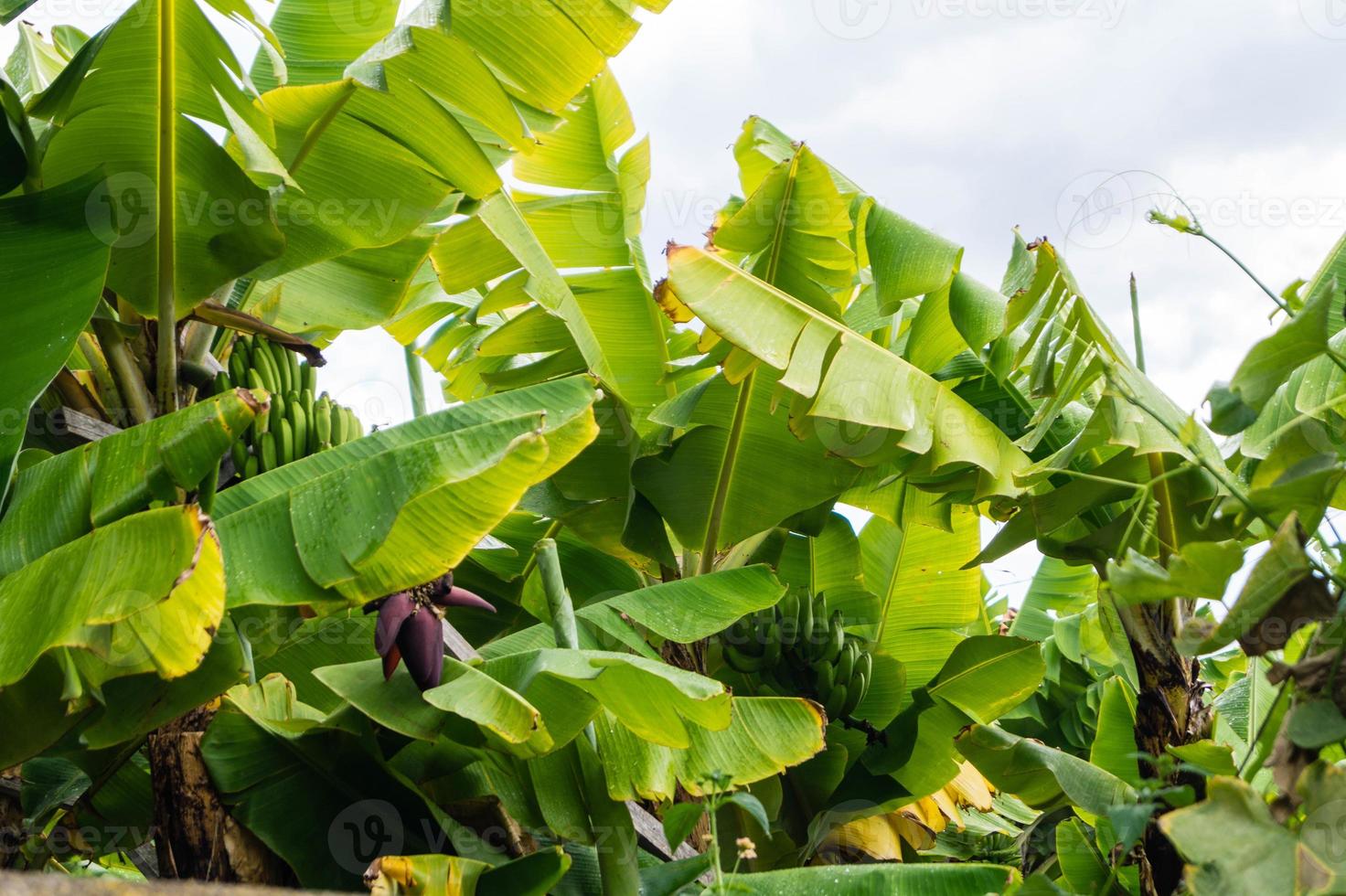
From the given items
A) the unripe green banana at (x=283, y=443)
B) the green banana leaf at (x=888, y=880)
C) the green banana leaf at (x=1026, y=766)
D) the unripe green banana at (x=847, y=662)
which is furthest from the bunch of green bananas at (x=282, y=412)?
the green banana leaf at (x=1026, y=766)

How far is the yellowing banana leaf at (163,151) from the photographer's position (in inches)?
76.2

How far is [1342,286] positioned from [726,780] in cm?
188

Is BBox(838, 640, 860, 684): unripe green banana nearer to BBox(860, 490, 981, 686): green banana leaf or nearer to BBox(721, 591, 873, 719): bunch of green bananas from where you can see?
BBox(721, 591, 873, 719): bunch of green bananas

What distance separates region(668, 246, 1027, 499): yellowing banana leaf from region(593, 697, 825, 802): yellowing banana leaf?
578 millimetres

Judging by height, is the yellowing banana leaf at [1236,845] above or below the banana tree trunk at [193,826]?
above

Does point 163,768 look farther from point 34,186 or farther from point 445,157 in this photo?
point 445,157

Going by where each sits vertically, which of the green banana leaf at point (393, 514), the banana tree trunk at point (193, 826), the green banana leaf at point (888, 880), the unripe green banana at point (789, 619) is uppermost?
the green banana leaf at point (393, 514)

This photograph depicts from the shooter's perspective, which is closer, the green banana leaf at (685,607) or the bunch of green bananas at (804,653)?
the green banana leaf at (685,607)

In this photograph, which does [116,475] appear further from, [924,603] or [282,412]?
[924,603]

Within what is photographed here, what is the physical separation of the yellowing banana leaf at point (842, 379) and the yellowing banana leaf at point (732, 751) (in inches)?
22.8

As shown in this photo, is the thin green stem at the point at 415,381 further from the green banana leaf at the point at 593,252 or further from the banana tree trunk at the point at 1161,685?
the banana tree trunk at the point at 1161,685

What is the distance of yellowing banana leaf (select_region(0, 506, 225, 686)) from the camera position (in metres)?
1.25

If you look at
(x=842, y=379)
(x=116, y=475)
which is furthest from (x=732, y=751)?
(x=116, y=475)

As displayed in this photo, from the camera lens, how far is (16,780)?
237cm
